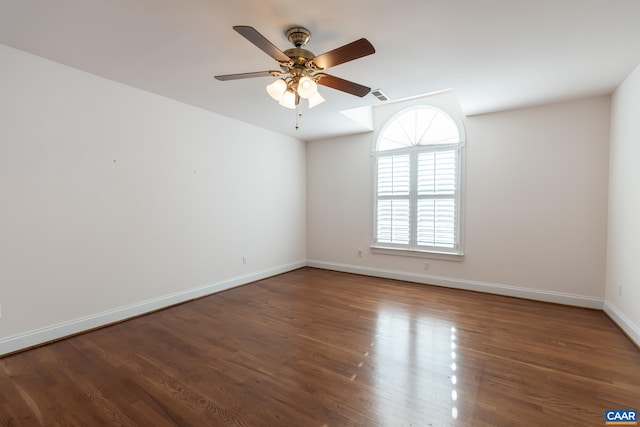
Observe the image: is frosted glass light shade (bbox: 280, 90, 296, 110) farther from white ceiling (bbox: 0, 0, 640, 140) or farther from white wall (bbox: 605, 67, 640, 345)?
white wall (bbox: 605, 67, 640, 345)

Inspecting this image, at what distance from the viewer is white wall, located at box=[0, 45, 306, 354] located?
2529mm

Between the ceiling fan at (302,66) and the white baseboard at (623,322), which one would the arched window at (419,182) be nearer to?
the white baseboard at (623,322)

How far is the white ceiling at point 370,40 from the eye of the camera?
6.38 ft

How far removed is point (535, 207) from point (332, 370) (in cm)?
351

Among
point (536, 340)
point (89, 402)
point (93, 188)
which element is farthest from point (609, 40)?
point (93, 188)

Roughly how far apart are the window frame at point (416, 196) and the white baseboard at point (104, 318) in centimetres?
254

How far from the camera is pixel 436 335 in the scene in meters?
2.81

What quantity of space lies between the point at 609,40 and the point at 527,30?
0.75m

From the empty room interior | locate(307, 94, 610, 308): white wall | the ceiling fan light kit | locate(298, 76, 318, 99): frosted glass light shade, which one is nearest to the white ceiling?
the empty room interior

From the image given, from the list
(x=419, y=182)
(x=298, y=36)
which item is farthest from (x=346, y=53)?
(x=419, y=182)

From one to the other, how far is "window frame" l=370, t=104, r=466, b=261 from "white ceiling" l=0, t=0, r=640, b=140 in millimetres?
1079

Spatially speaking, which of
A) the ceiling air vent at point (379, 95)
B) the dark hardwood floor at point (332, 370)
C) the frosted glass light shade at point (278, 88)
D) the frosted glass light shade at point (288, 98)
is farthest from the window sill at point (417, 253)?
the frosted glass light shade at point (278, 88)

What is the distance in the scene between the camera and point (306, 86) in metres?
2.11

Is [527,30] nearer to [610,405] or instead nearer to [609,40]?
[609,40]
